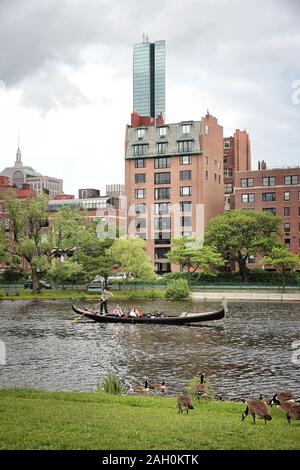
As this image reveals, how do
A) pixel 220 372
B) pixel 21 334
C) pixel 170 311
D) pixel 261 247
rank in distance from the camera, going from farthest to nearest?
pixel 261 247 → pixel 170 311 → pixel 21 334 → pixel 220 372

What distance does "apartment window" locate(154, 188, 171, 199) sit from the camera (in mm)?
98062

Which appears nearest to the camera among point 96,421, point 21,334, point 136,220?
point 96,421

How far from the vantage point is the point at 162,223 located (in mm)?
97938

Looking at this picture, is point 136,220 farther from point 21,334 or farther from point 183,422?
point 183,422

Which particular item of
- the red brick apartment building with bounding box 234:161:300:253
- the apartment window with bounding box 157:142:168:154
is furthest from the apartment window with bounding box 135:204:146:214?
the red brick apartment building with bounding box 234:161:300:253

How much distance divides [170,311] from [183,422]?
132 feet

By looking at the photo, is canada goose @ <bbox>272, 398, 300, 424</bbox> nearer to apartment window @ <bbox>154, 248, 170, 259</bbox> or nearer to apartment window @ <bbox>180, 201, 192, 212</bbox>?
apartment window @ <bbox>180, 201, 192, 212</bbox>

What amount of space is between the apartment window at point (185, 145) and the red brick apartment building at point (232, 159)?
70.5ft

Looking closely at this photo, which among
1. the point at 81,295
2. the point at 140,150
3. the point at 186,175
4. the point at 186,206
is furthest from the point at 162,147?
the point at 81,295

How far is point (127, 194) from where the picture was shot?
330 feet

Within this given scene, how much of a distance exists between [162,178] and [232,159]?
77.7 ft

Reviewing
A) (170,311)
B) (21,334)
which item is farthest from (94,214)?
(21,334)

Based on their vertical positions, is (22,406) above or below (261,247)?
below

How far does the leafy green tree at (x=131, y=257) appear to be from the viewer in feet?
245
